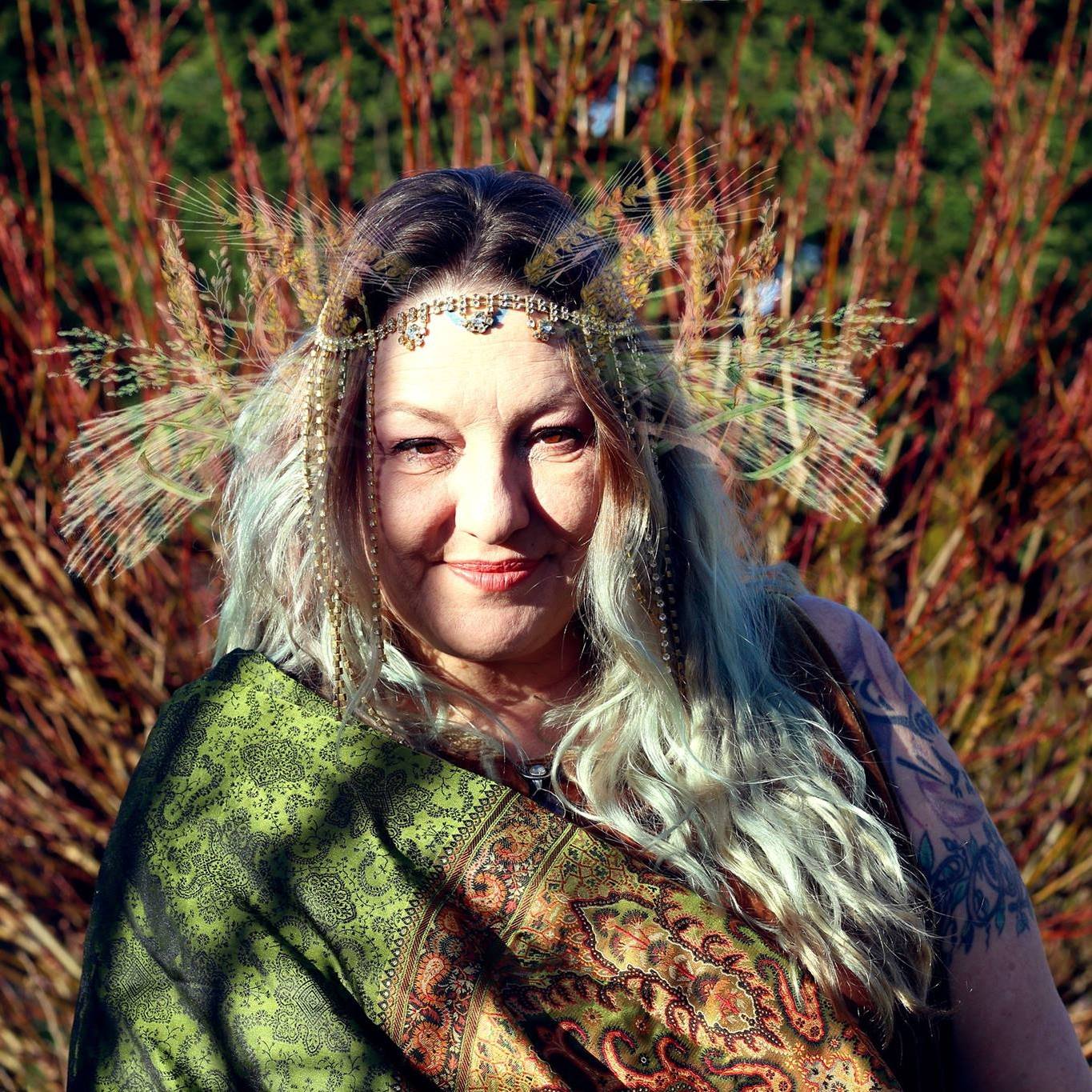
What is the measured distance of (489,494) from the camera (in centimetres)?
155

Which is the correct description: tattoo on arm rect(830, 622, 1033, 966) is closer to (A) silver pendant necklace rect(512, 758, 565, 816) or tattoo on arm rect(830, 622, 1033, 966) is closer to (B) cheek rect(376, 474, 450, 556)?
(A) silver pendant necklace rect(512, 758, 565, 816)

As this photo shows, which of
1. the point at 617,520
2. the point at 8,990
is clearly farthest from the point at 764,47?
the point at 8,990

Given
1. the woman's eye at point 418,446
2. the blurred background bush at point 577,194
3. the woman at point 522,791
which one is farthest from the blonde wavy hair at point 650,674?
the blurred background bush at point 577,194

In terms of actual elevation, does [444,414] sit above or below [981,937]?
above

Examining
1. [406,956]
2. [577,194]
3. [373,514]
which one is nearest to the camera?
[406,956]

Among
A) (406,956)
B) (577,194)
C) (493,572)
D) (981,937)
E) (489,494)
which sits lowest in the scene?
(981,937)

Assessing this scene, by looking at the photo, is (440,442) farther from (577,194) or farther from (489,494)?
(577,194)

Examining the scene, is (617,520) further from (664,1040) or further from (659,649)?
(664,1040)

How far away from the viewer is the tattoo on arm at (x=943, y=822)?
5.67ft

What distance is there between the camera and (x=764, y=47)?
369 centimetres

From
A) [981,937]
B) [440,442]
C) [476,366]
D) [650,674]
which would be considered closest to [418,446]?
[440,442]

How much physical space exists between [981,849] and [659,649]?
0.55m

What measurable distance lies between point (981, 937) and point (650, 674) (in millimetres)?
603

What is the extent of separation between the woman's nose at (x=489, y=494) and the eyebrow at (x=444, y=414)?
0.18 feet
